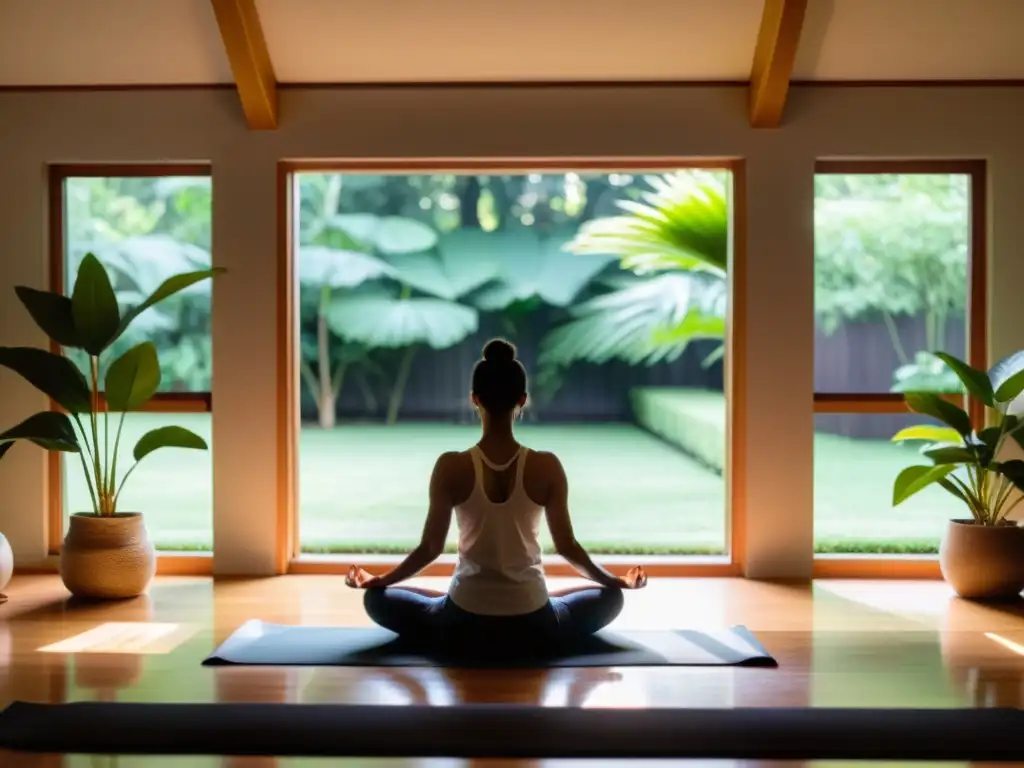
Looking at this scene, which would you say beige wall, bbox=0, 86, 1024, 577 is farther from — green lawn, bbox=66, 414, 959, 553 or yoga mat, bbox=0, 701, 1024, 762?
yoga mat, bbox=0, 701, 1024, 762

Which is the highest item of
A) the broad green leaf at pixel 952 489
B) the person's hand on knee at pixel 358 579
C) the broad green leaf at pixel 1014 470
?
the broad green leaf at pixel 1014 470

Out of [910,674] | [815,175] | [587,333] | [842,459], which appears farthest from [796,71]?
[910,674]

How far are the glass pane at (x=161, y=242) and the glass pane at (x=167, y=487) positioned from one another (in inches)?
8.3

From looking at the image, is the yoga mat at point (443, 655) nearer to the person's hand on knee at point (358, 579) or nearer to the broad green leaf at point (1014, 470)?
the person's hand on knee at point (358, 579)

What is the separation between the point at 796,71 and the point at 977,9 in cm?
74

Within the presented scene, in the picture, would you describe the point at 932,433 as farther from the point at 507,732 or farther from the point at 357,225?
the point at 357,225

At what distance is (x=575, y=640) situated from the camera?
11.4ft

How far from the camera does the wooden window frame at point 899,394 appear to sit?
4875 mm

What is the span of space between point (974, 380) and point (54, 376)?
3593mm

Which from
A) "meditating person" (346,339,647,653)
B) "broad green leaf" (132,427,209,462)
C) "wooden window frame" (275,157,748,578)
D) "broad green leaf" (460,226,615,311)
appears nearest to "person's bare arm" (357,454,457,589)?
"meditating person" (346,339,647,653)

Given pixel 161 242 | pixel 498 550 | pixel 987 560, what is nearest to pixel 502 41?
pixel 161 242

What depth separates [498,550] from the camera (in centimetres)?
Result: 319

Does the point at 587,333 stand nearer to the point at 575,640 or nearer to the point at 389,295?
the point at 389,295

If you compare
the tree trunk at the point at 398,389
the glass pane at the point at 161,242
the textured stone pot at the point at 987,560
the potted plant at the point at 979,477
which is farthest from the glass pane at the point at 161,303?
the textured stone pot at the point at 987,560
